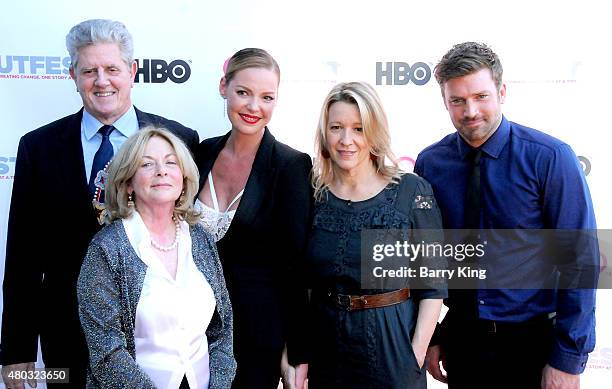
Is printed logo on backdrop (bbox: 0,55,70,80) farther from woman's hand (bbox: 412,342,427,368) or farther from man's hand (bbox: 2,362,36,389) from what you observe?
woman's hand (bbox: 412,342,427,368)

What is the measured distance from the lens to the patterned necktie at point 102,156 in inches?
87.7

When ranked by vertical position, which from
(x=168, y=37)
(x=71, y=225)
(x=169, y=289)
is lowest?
(x=169, y=289)

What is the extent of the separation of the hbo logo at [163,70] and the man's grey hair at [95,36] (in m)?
0.53

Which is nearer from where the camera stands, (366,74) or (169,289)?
(169,289)

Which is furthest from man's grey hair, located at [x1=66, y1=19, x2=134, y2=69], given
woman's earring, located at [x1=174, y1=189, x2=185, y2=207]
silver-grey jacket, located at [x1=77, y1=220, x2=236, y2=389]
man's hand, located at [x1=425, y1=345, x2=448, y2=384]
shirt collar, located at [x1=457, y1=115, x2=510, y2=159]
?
man's hand, located at [x1=425, y1=345, x2=448, y2=384]

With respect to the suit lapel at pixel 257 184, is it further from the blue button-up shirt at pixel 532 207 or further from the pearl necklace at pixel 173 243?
the blue button-up shirt at pixel 532 207

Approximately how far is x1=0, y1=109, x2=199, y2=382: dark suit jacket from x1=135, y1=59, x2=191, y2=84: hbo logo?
59 cm

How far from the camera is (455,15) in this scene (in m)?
2.80

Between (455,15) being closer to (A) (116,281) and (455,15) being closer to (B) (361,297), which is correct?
(B) (361,297)

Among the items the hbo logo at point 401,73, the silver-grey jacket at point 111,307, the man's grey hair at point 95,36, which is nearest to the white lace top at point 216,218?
the silver-grey jacket at point 111,307

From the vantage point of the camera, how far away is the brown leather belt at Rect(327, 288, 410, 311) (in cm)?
202

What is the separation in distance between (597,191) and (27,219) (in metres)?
2.50

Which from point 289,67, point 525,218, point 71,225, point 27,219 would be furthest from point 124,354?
point 289,67
